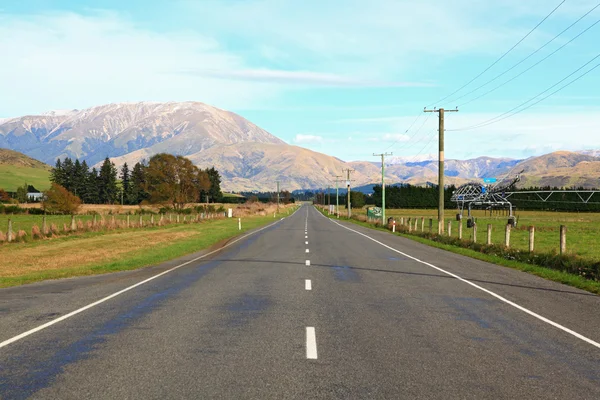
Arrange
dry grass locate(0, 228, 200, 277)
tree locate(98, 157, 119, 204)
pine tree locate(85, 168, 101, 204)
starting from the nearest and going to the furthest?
1. dry grass locate(0, 228, 200, 277)
2. pine tree locate(85, 168, 101, 204)
3. tree locate(98, 157, 119, 204)

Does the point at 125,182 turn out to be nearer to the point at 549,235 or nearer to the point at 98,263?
the point at 549,235

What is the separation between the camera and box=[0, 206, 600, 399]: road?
611cm

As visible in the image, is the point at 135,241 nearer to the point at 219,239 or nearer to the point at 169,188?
the point at 219,239

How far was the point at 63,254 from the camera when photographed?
1069 inches

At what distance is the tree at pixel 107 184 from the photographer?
496 ft

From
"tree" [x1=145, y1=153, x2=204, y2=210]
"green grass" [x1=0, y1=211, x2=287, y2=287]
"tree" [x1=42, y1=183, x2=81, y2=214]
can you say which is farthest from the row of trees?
"green grass" [x1=0, y1=211, x2=287, y2=287]

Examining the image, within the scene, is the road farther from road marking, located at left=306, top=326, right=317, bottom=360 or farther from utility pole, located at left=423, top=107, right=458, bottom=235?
utility pole, located at left=423, top=107, right=458, bottom=235

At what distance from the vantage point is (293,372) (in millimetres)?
6605

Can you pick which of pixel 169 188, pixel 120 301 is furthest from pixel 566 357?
pixel 169 188

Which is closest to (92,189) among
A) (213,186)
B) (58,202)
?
(213,186)

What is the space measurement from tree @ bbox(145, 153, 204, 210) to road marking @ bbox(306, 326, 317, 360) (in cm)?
10198

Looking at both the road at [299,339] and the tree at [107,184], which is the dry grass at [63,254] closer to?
the road at [299,339]

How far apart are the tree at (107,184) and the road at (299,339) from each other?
143153 millimetres

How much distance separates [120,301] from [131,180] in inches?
6200
